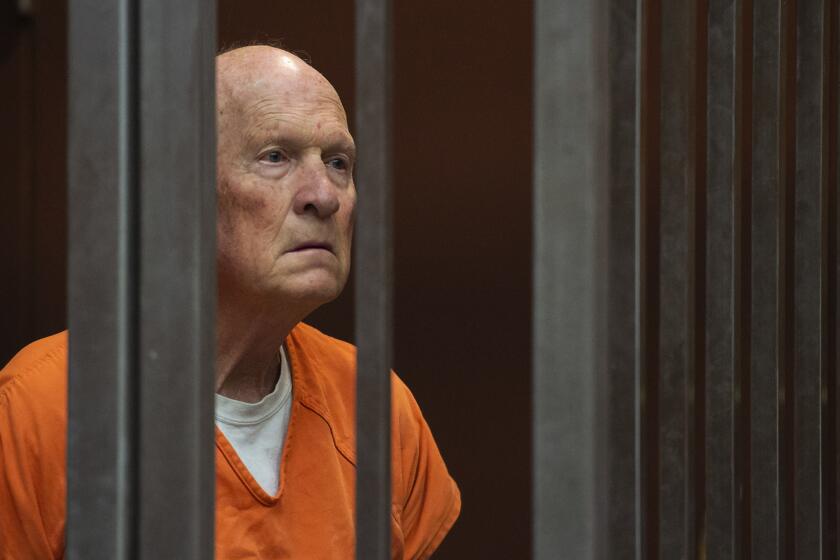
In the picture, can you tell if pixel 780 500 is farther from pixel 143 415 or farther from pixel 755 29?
pixel 143 415

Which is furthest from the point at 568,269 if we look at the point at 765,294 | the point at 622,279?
the point at 765,294

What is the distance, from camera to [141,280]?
0.50 m

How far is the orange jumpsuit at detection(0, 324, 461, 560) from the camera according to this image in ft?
3.63

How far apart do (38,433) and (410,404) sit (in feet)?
1.66

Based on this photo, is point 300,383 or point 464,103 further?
point 464,103

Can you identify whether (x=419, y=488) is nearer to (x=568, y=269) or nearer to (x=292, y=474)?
(x=292, y=474)

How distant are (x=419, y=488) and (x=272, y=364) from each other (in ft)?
0.81

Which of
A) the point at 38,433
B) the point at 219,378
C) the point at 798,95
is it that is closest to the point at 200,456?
the point at 798,95

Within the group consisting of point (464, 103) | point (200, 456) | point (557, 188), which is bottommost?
point (200, 456)

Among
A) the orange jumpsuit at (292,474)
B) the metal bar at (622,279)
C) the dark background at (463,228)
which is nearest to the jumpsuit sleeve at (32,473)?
the orange jumpsuit at (292,474)

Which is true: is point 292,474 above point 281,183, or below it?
below

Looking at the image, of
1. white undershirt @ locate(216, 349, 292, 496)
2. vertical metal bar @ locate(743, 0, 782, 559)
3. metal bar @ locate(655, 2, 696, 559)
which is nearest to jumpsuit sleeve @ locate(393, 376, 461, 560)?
white undershirt @ locate(216, 349, 292, 496)

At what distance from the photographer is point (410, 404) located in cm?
148

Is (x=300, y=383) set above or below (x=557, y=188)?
below
